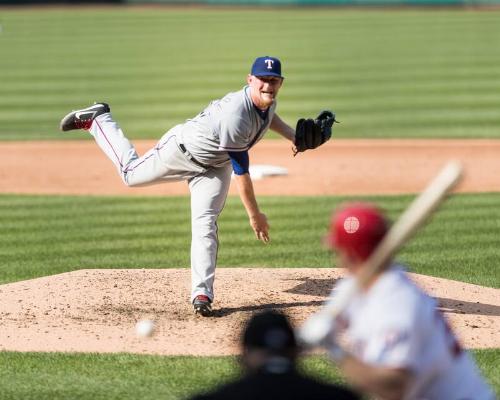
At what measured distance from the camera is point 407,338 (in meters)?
3.79

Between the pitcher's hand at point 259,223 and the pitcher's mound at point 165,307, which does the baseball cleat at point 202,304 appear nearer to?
the pitcher's mound at point 165,307

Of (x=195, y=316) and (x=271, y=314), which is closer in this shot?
(x=271, y=314)

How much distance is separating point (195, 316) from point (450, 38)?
23.8 m

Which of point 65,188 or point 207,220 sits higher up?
point 207,220

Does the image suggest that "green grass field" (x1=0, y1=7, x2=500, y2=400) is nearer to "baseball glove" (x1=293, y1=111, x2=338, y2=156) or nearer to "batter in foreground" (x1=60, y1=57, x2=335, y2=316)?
"batter in foreground" (x1=60, y1=57, x2=335, y2=316)

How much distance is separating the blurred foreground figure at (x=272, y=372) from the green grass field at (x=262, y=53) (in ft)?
45.0

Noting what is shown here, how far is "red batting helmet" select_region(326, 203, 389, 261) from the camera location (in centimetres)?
389

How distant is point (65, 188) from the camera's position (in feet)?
43.9

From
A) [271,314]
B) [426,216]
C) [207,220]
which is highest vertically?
[426,216]

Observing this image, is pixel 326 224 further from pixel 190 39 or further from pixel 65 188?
pixel 190 39

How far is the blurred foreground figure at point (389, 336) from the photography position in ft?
12.5

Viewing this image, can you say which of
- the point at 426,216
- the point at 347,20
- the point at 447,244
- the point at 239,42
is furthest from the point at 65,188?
the point at 347,20

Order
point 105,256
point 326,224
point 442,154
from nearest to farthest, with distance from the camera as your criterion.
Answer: point 105,256
point 326,224
point 442,154

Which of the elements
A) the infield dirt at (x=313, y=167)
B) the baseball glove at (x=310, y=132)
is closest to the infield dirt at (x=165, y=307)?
the baseball glove at (x=310, y=132)
